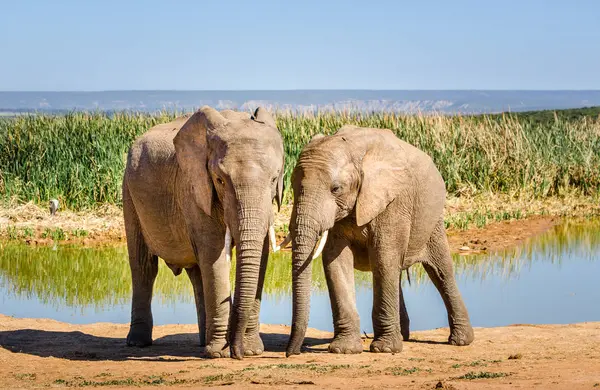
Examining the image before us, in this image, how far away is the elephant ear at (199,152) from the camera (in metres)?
10.4

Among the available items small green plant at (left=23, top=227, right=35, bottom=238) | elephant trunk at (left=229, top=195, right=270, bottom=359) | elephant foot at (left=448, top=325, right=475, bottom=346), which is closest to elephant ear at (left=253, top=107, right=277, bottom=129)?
elephant trunk at (left=229, top=195, right=270, bottom=359)

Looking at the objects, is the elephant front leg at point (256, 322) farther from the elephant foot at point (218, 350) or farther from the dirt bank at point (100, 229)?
the dirt bank at point (100, 229)

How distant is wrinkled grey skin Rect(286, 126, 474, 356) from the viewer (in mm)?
Result: 10266

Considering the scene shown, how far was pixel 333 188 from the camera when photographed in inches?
411

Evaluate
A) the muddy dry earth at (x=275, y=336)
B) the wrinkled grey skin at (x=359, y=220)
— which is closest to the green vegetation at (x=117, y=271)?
the muddy dry earth at (x=275, y=336)

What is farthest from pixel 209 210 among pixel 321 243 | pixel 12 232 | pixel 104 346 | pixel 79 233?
pixel 12 232

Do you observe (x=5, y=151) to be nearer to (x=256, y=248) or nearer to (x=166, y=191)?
(x=166, y=191)

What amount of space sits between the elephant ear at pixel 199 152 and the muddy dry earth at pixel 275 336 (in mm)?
1539

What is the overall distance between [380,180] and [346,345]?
5.30 ft

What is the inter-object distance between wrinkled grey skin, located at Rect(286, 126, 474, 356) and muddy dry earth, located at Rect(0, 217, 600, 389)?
38 cm

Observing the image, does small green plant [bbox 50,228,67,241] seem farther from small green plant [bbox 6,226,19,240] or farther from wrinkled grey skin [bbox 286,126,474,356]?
wrinkled grey skin [bbox 286,126,474,356]

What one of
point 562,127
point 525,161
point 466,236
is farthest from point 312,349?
point 562,127

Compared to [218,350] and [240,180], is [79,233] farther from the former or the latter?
[240,180]

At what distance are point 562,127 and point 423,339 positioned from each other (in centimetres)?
2027
